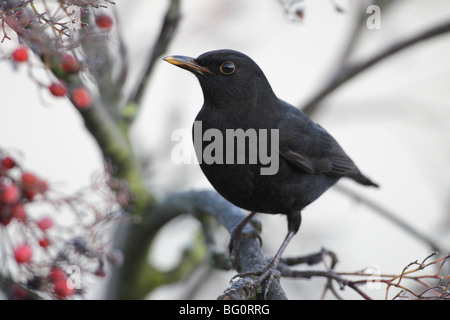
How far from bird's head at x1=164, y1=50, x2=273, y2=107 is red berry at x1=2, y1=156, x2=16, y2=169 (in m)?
1.22

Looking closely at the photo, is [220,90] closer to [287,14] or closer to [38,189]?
[287,14]

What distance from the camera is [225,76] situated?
271 centimetres

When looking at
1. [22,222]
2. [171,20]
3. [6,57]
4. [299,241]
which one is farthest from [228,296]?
[299,241]

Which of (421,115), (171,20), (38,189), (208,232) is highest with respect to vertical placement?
(421,115)

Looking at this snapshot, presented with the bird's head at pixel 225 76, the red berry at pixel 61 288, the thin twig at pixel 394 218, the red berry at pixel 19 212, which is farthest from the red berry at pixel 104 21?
the thin twig at pixel 394 218

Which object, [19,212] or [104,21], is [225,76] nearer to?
[104,21]

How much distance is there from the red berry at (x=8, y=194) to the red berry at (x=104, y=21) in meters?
0.96

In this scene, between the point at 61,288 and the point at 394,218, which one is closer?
the point at 61,288

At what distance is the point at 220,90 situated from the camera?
2.71 meters

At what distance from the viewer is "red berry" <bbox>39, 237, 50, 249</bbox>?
1.72 meters

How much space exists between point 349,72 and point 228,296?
200cm

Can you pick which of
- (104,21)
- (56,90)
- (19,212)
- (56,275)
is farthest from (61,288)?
(104,21)

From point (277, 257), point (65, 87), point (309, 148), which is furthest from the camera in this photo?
point (309, 148)

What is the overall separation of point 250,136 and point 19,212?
1270mm
